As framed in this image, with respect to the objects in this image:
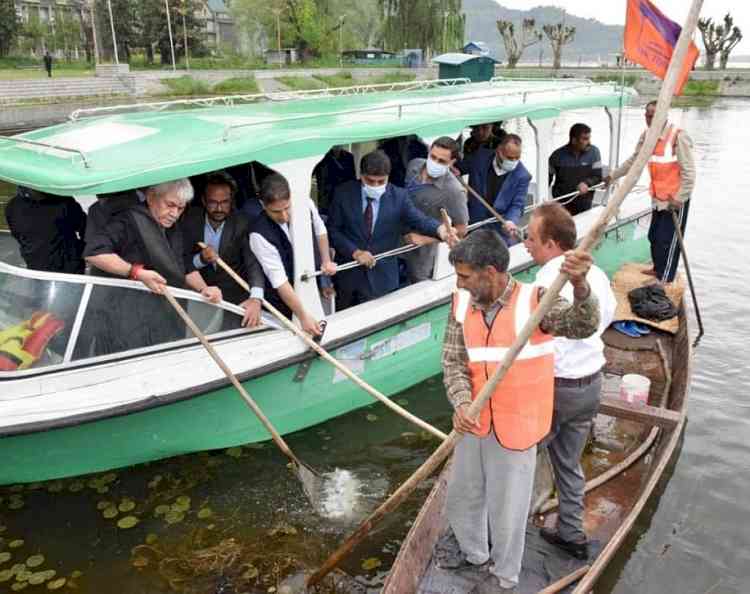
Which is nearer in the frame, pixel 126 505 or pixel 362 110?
pixel 126 505

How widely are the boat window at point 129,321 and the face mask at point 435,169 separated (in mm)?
2318

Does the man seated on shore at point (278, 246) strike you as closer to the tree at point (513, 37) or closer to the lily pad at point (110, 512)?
the lily pad at point (110, 512)

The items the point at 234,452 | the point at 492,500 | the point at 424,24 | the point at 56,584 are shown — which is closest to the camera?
the point at 492,500

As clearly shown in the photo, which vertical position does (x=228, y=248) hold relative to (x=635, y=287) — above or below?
above

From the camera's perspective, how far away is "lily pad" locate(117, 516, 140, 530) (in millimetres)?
4784

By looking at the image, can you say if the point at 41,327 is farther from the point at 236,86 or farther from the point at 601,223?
the point at 236,86

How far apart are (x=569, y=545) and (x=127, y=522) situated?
3028 mm

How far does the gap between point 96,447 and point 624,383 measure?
13.6ft

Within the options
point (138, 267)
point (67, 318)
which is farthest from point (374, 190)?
point (67, 318)

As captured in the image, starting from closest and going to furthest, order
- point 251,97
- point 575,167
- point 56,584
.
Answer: point 56,584
point 251,97
point 575,167

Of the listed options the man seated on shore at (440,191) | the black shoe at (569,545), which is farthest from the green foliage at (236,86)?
the black shoe at (569,545)

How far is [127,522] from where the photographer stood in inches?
189

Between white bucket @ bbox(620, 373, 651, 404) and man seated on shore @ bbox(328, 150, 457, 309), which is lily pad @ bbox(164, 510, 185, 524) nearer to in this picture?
man seated on shore @ bbox(328, 150, 457, 309)

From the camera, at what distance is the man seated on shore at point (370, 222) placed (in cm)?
550
